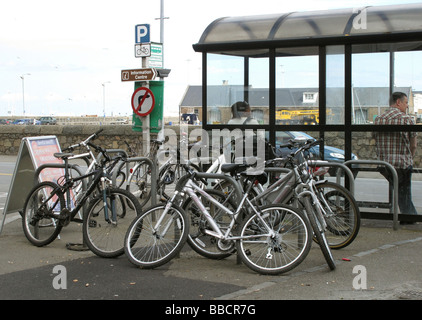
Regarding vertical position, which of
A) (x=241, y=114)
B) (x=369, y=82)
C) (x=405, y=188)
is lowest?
(x=405, y=188)

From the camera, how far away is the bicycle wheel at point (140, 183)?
416 inches

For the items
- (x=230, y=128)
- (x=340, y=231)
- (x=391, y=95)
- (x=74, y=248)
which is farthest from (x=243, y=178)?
(x=391, y=95)

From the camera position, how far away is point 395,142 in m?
8.30

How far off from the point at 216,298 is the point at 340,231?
7.74 feet

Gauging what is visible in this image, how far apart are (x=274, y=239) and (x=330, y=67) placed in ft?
11.8

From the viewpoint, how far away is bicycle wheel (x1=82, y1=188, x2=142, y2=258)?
21.5 ft

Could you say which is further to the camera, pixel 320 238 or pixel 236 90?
pixel 236 90

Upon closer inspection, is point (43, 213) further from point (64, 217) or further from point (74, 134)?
point (74, 134)

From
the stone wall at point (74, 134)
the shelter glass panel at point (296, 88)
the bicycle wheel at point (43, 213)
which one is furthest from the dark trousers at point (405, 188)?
the stone wall at point (74, 134)

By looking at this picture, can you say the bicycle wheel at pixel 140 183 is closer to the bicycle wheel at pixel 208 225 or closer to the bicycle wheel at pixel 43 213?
the bicycle wheel at pixel 43 213

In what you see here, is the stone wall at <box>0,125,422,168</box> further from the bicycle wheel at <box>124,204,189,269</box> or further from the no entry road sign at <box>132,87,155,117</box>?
the bicycle wheel at <box>124,204,189,269</box>

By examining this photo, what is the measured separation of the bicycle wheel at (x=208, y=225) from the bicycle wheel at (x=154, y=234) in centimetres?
30

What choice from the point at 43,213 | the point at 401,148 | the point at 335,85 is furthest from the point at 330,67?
the point at 43,213
